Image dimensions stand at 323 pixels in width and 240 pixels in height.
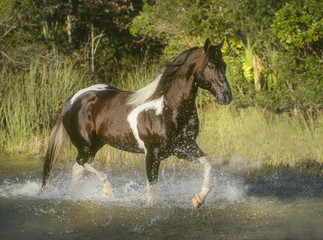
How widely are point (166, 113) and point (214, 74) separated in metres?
0.67

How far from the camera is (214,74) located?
5.08m

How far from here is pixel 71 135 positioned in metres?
6.57

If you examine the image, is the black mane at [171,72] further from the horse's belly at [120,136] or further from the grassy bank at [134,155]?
the grassy bank at [134,155]

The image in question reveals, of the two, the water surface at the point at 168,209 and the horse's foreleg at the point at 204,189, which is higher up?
the horse's foreleg at the point at 204,189

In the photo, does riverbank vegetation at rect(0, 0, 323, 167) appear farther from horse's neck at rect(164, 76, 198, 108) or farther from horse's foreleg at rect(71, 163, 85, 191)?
horse's neck at rect(164, 76, 198, 108)

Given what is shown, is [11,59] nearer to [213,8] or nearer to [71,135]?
[213,8]

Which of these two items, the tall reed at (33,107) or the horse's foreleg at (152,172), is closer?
the horse's foreleg at (152,172)

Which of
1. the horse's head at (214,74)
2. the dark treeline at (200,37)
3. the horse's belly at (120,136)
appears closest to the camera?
the horse's head at (214,74)

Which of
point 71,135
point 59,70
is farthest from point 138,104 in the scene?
point 59,70

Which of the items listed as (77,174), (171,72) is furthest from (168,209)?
(77,174)

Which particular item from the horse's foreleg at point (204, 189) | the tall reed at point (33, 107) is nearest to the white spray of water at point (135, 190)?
the horse's foreleg at point (204, 189)

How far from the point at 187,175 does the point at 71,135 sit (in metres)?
2.00

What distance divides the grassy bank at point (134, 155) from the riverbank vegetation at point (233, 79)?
0.02 m

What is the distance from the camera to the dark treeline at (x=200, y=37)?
10000 mm
